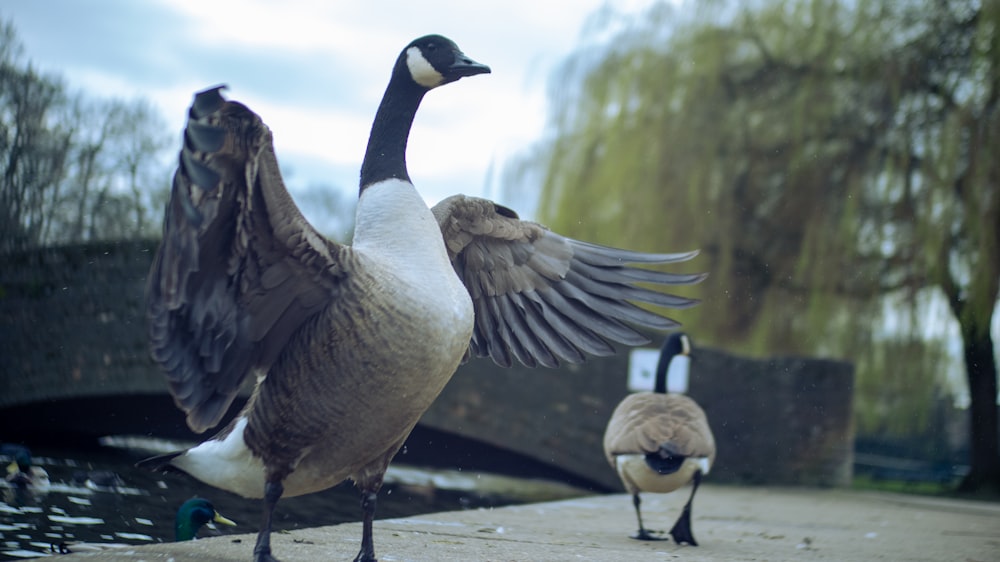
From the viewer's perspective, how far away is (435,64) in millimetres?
4219

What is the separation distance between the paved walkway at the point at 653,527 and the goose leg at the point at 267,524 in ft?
0.66

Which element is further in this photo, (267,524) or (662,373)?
(662,373)

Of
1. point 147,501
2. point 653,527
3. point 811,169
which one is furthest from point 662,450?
point 811,169

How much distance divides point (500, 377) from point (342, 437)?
8681 millimetres

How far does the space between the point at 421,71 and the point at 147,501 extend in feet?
18.5

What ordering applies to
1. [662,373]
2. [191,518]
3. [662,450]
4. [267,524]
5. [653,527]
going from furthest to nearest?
[662,373] → [653,527] → [662,450] → [191,518] → [267,524]

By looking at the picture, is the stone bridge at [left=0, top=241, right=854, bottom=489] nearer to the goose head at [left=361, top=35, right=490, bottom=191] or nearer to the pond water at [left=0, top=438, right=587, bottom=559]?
the pond water at [left=0, top=438, right=587, bottom=559]

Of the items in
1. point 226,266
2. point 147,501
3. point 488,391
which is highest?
point 226,266

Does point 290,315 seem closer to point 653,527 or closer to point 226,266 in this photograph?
point 226,266

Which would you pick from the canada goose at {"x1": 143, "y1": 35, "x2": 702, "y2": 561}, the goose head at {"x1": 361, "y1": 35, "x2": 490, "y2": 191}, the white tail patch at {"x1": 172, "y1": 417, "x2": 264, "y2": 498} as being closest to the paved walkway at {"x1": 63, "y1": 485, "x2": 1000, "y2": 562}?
the white tail patch at {"x1": 172, "y1": 417, "x2": 264, "y2": 498}

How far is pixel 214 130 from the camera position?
3.19 metres

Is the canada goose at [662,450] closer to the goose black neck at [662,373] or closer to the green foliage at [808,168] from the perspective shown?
the goose black neck at [662,373]

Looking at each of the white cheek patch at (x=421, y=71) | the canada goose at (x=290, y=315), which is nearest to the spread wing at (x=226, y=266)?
the canada goose at (x=290, y=315)

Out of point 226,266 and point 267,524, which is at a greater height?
point 226,266
